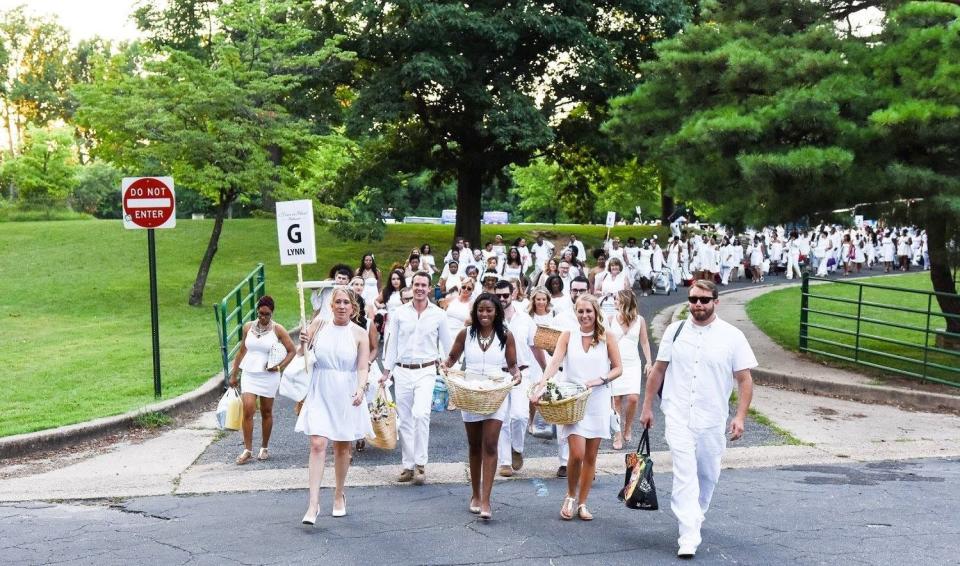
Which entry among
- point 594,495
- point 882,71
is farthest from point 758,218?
point 594,495

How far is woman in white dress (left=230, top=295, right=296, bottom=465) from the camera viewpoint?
9.55m

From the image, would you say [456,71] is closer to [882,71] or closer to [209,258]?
[209,258]

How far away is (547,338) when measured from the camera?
941 cm

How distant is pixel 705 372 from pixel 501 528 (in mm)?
1787

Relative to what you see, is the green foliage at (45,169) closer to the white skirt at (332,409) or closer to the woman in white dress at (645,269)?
the woman in white dress at (645,269)

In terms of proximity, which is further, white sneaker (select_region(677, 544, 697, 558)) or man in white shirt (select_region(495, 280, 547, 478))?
man in white shirt (select_region(495, 280, 547, 478))

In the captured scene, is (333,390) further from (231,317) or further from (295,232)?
(231,317)

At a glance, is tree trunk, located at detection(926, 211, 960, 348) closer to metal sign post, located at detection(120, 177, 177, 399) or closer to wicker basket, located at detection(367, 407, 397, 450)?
wicker basket, located at detection(367, 407, 397, 450)

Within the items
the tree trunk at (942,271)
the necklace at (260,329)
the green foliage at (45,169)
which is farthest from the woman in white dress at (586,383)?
the green foliage at (45,169)

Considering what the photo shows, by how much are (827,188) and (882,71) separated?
1.88 meters

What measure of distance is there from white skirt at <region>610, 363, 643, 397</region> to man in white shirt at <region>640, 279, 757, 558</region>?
134 inches

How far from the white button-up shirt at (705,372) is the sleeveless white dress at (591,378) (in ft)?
2.61

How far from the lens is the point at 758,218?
15219mm

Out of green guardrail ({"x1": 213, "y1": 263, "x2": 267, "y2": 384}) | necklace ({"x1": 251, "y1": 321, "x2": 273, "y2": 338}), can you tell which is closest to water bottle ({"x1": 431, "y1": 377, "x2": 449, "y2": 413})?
necklace ({"x1": 251, "y1": 321, "x2": 273, "y2": 338})
